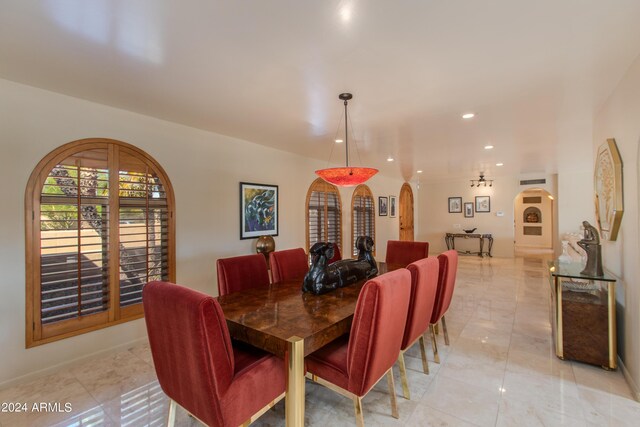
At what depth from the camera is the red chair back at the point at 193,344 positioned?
1.31m

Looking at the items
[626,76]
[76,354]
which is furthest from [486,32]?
[76,354]

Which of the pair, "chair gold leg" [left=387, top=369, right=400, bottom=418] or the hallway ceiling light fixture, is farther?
the hallway ceiling light fixture

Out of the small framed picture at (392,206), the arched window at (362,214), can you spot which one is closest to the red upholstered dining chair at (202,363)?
the arched window at (362,214)

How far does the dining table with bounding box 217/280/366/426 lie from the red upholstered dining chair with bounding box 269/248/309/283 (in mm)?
508

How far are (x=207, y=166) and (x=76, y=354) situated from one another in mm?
2262

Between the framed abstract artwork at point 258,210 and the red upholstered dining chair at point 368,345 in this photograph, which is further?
the framed abstract artwork at point 258,210

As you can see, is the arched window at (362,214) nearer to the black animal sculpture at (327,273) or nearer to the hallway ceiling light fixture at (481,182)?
the black animal sculpture at (327,273)

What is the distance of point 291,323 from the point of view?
5.72 ft

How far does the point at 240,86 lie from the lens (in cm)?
239

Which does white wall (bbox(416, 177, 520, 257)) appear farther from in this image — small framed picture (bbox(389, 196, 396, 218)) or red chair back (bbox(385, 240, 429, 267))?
red chair back (bbox(385, 240, 429, 267))

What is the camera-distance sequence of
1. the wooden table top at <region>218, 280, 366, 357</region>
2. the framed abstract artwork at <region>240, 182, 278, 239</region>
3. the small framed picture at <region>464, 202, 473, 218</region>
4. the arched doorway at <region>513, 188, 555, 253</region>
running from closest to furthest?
the wooden table top at <region>218, 280, 366, 357</region>
the framed abstract artwork at <region>240, 182, 278, 239</region>
the small framed picture at <region>464, 202, 473, 218</region>
the arched doorway at <region>513, 188, 555, 253</region>

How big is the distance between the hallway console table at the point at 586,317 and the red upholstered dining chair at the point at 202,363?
2712 millimetres

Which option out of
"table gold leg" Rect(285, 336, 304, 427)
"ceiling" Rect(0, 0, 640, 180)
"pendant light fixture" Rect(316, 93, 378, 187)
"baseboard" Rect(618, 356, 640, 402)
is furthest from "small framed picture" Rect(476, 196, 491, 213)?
"table gold leg" Rect(285, 336, 304, 427)

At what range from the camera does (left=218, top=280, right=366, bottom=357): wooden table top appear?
5.25 ft
